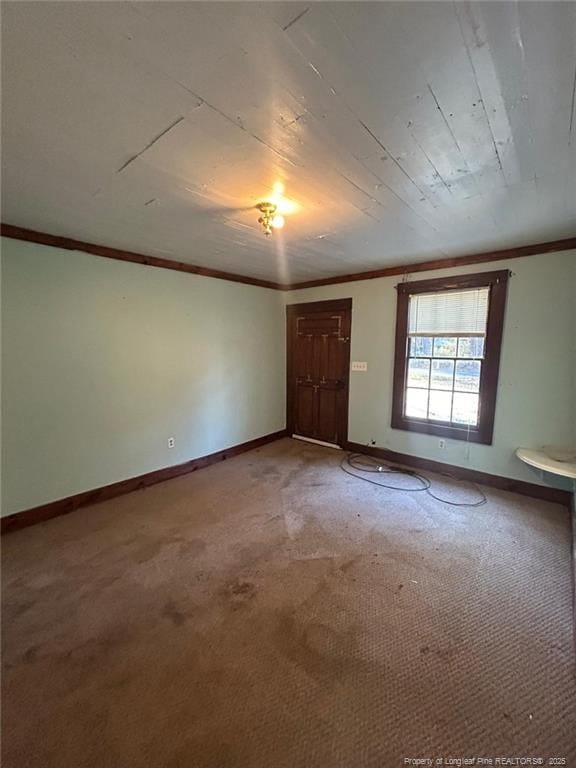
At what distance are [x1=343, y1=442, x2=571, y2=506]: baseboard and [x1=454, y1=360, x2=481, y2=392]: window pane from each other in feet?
2.96

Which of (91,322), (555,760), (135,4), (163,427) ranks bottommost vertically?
(555,760)

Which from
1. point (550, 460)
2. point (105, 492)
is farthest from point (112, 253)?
point (550, 460)

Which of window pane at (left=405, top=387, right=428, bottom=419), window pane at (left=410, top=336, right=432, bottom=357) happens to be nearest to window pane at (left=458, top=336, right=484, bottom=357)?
window pane at (left=410, top=336, right=432, bottom=357)

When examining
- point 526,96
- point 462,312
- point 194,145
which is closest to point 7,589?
point 194,145

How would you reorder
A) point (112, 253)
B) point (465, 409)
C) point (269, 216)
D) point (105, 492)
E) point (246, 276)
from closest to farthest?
point (269, 216)
point (112, 253)
point (105, 492)
point (465, 409)
point (246, 276)

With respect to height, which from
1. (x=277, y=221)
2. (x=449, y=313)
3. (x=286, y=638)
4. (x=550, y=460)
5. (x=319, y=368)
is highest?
(x=277, y=221)

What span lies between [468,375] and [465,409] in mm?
378

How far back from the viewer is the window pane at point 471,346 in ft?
11.0

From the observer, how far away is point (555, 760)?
119 centimetres

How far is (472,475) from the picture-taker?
350 cm

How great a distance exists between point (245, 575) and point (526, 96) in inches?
110

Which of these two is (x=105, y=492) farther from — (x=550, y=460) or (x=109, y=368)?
(x=550, y=460)

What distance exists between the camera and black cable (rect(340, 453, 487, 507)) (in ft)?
10.1

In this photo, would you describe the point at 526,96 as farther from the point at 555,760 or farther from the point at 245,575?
the point at 245,575
